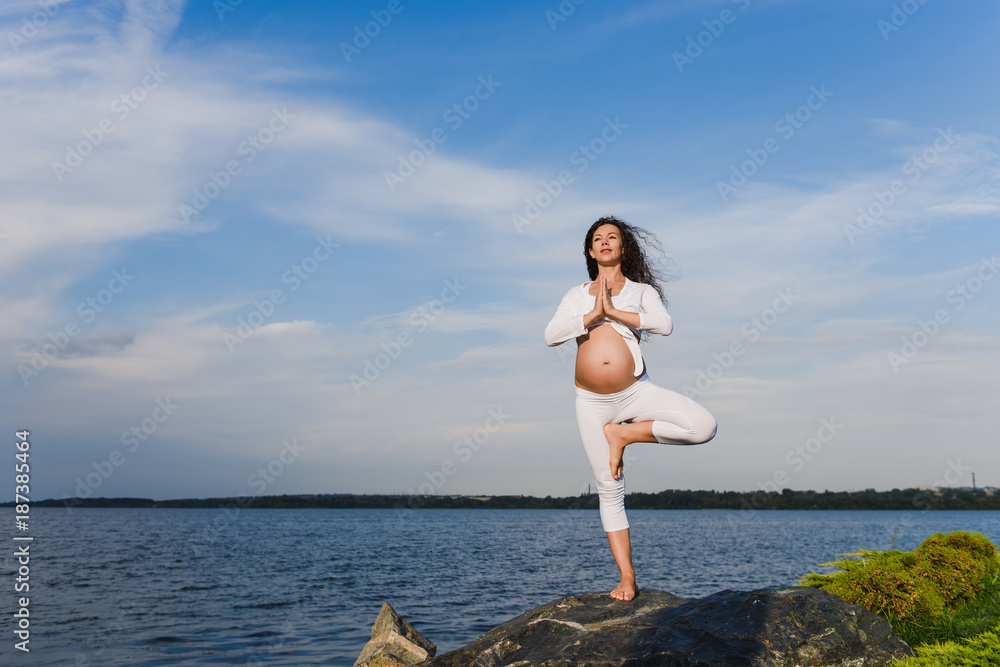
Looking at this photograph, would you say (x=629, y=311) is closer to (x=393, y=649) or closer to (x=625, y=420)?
(x=625, y=420)

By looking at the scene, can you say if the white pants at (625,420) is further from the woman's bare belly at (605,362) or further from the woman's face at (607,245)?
the woman's face at (607,245)

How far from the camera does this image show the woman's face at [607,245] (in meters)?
7.39

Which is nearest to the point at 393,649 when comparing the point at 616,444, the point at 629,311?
the point at 616,444

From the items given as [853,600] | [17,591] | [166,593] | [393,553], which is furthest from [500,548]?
[853,600]

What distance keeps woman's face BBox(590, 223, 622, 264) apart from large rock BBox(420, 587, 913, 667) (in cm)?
352

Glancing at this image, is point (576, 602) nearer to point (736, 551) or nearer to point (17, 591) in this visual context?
point (17, 591)

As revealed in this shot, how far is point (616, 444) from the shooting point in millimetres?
6980

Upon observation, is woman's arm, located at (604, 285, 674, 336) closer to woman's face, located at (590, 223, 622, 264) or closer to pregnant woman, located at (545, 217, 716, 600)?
pregnant woman, located at (545, 217, 716, 600)

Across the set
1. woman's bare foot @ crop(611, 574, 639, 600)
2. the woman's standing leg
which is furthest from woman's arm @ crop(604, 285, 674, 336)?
woman's bare foot @ crop(611, 574, 639, 600)

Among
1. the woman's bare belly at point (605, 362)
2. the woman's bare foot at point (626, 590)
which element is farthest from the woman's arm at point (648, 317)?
the woman's bare foot at point (626, 590)

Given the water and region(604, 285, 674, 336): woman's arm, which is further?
the water

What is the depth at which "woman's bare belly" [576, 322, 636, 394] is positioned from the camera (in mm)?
6961

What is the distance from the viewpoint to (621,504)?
23.8ft

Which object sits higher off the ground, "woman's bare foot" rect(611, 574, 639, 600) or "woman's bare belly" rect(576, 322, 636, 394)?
"woman's bare belly" rect(576, 322, 636, 394)
